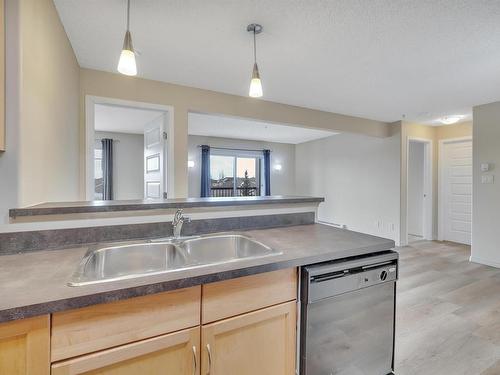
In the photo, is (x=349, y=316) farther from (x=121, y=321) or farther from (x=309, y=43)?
(x=309, y=43)

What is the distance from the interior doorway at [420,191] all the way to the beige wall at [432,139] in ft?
0.33

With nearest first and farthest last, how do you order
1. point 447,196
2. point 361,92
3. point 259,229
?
point 259,229
point 361,92
point 447,196

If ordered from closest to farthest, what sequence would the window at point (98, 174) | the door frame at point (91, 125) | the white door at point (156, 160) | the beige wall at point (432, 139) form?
the door frame at point (91, 125)
the white door at point (156, 160)
the beige wall at point (432, 139)
the window at point (98, 174)

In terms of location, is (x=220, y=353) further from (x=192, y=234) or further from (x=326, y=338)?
(x=192, y=234)

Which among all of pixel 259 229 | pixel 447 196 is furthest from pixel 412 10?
pixel 447 196

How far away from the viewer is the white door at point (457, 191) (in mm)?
4758

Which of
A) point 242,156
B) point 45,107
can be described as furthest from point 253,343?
point 242,156

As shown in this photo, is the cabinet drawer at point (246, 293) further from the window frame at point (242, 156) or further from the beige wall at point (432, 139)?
the window frame at point (242, 156)

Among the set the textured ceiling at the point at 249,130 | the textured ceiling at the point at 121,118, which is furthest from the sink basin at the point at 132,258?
the textured ceiling at the point at 249,130

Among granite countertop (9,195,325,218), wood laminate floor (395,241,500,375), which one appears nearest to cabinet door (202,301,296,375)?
granite countertop (9,195,325,218)

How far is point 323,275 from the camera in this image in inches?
47.8

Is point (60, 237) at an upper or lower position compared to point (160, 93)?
lower

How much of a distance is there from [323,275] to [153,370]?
791 mm

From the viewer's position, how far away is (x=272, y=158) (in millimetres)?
7703
